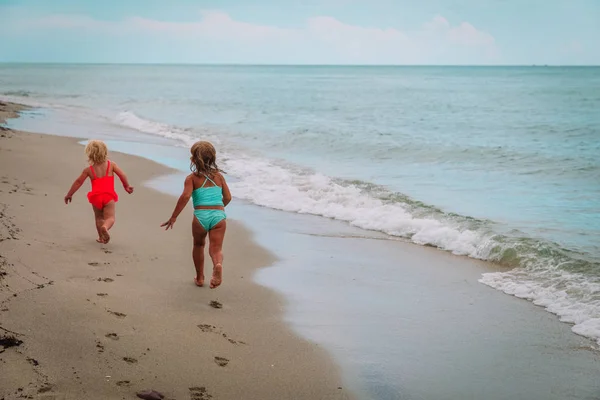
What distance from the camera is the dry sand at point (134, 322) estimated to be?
3631 millimetres

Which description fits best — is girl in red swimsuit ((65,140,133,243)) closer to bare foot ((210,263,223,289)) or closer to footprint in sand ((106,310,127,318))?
bare foot ((210,263,223,289))

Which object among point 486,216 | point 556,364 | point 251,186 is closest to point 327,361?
point 556,364

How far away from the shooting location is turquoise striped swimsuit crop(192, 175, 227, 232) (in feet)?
18.3

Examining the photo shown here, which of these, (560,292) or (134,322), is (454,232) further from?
(134,322)

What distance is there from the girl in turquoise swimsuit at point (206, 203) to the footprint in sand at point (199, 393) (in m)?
1.92

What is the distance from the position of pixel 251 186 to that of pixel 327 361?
750 centimetres

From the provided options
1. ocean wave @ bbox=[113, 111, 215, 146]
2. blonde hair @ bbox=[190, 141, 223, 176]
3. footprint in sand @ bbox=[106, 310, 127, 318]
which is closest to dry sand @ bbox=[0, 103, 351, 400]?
footprint in sand @ bbox=[106, 310, 127, 318]

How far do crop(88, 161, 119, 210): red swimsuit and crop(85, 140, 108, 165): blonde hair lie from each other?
10 centimetres

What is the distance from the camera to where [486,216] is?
9.85 meters

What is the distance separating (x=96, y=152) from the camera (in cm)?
655

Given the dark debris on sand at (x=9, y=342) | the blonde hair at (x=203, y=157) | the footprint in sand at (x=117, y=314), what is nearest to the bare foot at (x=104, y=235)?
the blonde hair at (x=203, y=157)

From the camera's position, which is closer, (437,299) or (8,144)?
(437,299)

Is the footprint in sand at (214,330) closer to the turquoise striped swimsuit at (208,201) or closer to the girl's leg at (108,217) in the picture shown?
the turquoise striped swimsuit at (208,201)

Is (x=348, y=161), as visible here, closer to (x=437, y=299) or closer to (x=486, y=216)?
(x=486, y=216)
